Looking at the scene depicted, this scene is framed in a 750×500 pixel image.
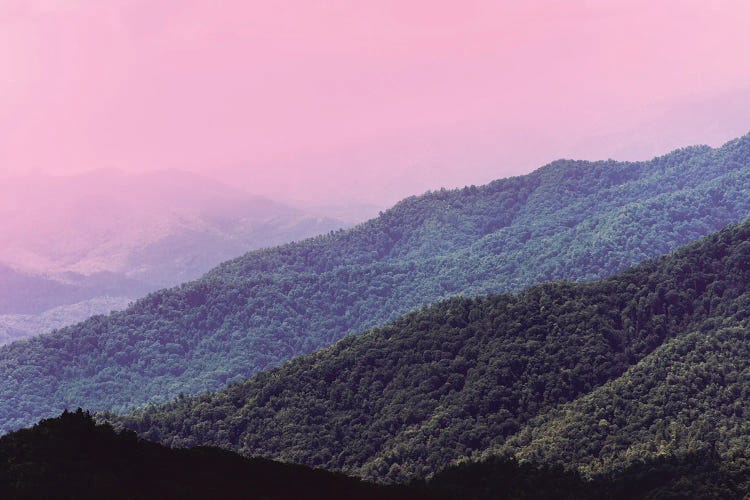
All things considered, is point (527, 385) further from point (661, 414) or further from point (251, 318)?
point (251, 318)

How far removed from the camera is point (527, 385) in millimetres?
90562

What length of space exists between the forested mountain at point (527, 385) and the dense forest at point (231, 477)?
4.65 meters

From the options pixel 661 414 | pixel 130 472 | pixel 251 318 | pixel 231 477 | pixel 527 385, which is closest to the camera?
pixel 130 472

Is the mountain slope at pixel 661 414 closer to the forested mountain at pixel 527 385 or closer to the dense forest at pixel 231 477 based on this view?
the forested mountain at pixel 527 385

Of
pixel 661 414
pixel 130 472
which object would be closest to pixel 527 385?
pixel 661 414

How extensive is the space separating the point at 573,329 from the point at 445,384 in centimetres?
1134

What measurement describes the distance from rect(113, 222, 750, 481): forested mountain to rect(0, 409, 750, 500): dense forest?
465cm

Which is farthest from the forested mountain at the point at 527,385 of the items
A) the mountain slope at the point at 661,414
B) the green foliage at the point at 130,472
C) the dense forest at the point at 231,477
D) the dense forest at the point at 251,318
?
the dense forest at the point at 251,318

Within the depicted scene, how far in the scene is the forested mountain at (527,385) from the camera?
77625mm

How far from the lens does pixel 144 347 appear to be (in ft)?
614

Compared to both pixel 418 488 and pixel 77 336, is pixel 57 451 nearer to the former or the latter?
pixel 418 488

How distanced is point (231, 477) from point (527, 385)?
Result: 41561 mm

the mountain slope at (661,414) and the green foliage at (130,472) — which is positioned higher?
the green foliage at (130,472)

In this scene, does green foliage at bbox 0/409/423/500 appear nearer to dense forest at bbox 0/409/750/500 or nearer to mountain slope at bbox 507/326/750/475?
dense forest at bbox 0/409/750/500
